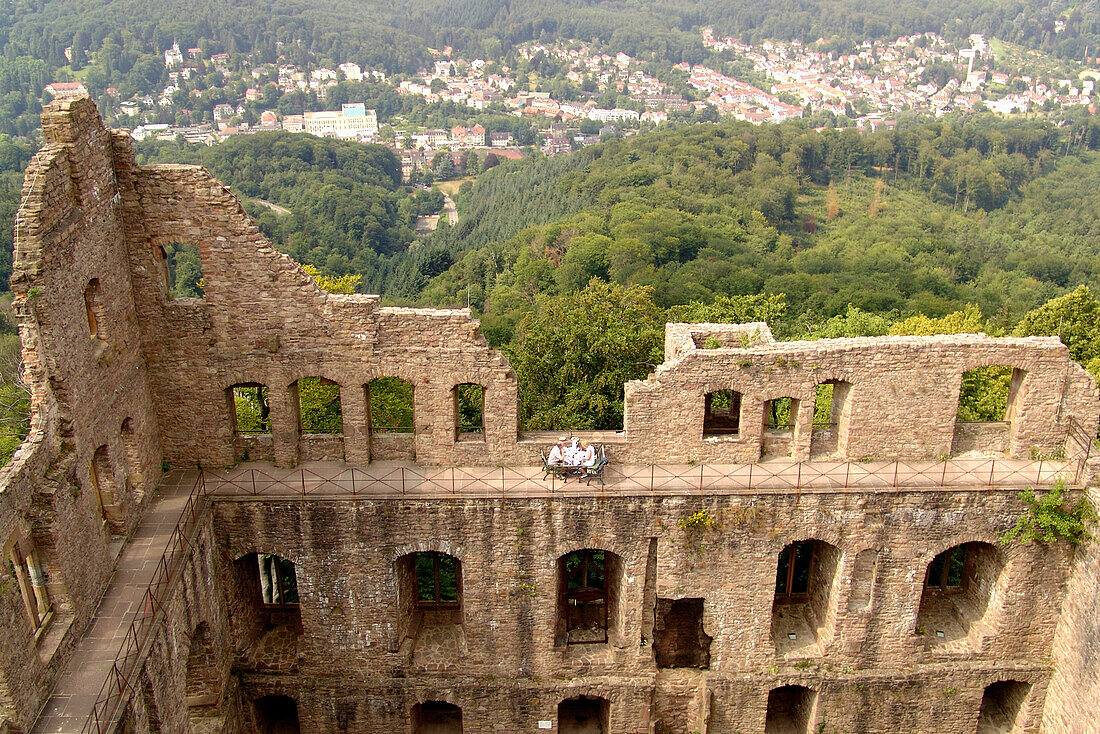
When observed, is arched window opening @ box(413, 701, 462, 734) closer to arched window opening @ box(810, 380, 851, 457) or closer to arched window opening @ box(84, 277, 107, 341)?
arched window opening @ box(810, 380, 851, 457)

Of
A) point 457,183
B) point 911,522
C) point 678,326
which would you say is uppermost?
point 678,326

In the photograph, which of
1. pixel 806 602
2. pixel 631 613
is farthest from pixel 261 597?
pixel 806 602

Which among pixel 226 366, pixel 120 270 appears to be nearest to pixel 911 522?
pixel 226 366

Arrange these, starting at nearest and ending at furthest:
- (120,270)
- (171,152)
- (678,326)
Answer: (120,270) → (678,326) → (171,152)

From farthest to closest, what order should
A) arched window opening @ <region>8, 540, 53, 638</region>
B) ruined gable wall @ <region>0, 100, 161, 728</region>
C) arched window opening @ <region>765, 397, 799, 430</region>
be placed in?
arched window opening @ <region>765, 397, 799, 430</region> → arched window opening @ <region>8, 540, 53, 638</region> → ruined gable wall @ <region>0, 100, 161, 728</region>

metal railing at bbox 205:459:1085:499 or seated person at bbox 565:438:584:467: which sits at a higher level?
seated person at bbox 565:438:584:467

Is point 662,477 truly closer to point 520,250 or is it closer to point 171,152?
point 520,250

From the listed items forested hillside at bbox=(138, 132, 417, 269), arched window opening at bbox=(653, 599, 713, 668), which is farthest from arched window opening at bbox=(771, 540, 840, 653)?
forested hillside at bbox=(138, 132, 417, 269)

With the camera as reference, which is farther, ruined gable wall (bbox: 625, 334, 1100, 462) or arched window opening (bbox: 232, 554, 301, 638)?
arched window opening (bbox: 232, 554, 301, 638)
